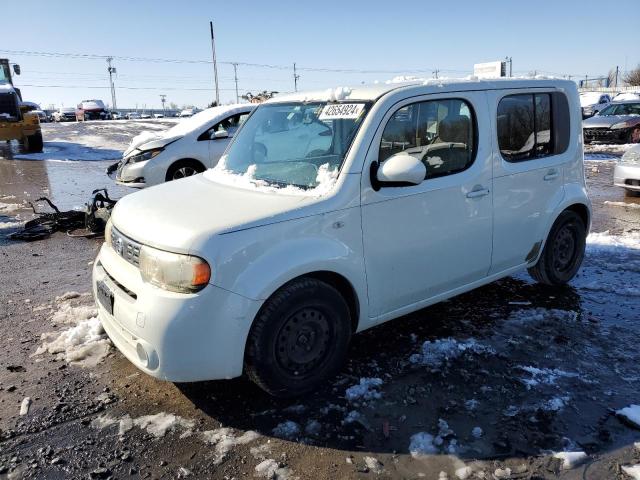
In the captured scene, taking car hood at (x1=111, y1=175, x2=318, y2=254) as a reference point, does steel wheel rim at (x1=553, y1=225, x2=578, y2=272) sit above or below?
below

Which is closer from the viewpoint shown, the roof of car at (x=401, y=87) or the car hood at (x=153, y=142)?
the roof of car at (x=401, y=87)

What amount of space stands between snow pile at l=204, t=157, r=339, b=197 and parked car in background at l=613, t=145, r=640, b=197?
26.5ft

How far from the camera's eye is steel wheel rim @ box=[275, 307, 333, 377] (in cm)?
306

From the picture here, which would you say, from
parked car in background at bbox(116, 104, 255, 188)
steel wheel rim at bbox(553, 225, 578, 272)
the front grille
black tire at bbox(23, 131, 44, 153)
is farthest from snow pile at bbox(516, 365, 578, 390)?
black tire at bbox(23, 131, 44, 153)

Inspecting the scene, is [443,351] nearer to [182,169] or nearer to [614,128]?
[182,169]

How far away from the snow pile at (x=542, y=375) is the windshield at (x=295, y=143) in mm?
1830

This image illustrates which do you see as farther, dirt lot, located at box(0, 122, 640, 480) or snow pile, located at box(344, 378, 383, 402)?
snow pile, located at box(344, 378, 383, 402)

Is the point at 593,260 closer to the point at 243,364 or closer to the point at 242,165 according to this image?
the point at 242,165

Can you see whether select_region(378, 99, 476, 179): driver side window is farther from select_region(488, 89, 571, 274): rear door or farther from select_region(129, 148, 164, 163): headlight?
select_region(129, 148, 164, 163): headlight

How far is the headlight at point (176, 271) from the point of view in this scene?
106 inches

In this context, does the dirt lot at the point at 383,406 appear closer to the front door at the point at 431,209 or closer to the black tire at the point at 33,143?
the front door at the point at 431,209

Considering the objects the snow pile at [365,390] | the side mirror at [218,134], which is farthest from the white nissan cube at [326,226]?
the side mirror at [218,134]

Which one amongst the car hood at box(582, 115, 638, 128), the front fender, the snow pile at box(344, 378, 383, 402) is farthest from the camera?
the car hood at box(582, 115, 638, 128)

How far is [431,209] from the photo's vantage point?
3.54m
